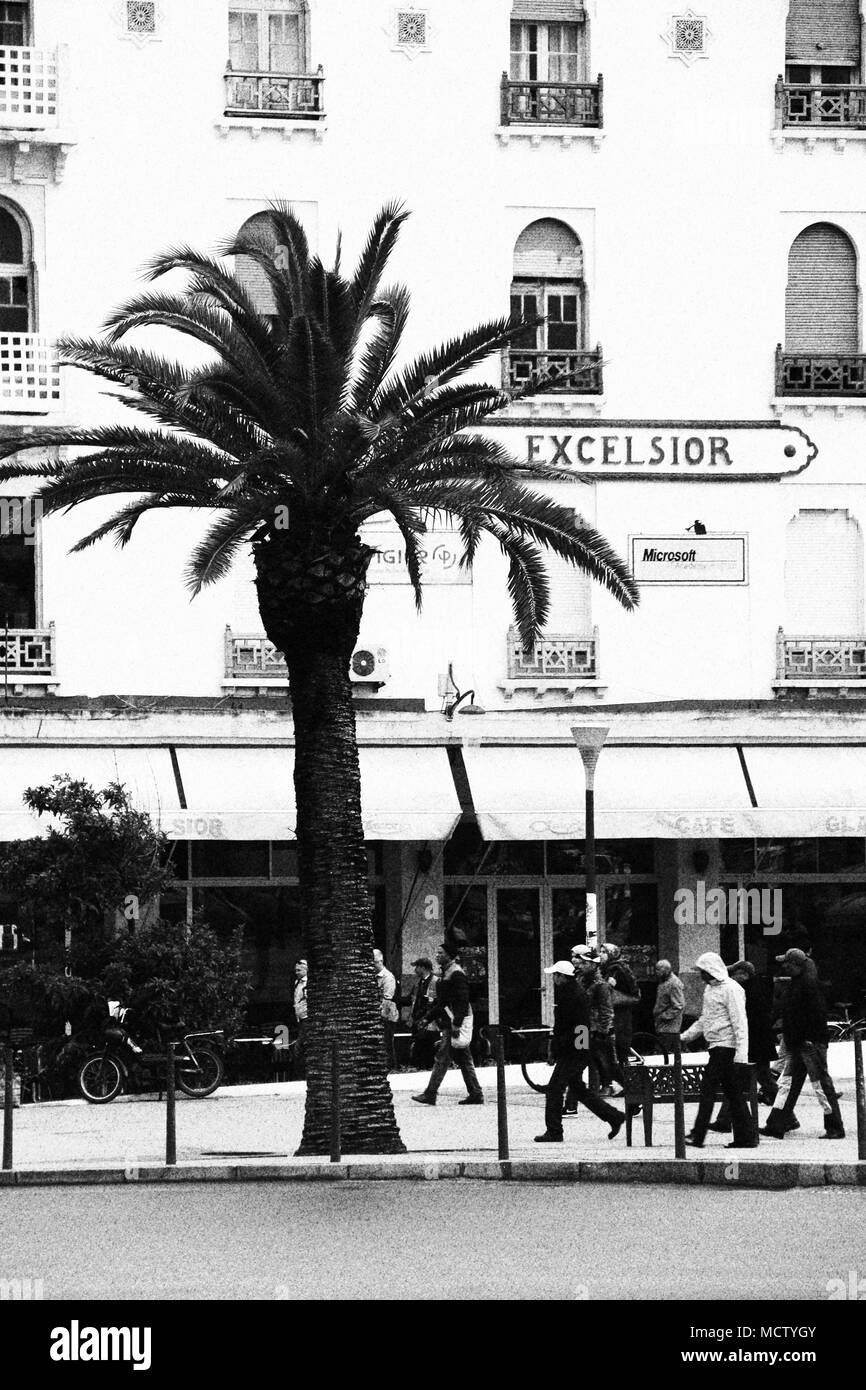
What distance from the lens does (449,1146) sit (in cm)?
2217

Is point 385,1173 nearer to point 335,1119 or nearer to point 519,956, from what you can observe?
point 335,1119

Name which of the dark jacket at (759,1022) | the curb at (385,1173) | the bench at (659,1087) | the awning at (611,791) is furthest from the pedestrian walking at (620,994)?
the curb at (385,1173)

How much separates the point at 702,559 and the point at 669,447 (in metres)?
1.59

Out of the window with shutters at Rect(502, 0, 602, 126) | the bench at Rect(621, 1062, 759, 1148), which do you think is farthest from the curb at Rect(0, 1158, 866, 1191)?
the window with shutters at Rect(502, 0, 602, 126)

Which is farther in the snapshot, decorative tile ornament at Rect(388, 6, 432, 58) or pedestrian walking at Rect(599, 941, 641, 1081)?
decorative tile ornament at Rect(388, 6, 432, 58)

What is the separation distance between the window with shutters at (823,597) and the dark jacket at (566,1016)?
1369cm

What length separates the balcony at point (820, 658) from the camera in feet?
115

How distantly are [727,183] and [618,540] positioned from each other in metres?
5.24

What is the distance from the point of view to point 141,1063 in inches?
1097

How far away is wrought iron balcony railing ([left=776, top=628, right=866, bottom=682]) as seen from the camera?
35062mm

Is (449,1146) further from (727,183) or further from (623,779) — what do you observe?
(727,183)

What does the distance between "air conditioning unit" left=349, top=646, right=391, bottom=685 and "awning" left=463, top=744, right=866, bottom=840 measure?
4.99ft

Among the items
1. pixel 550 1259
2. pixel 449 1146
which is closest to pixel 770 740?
pixel 449 1146

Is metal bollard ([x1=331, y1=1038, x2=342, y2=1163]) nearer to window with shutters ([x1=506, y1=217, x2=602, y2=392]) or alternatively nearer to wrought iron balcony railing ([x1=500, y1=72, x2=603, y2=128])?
window with shutters ([x1=506, y1=217, x2=602, y2=392])
